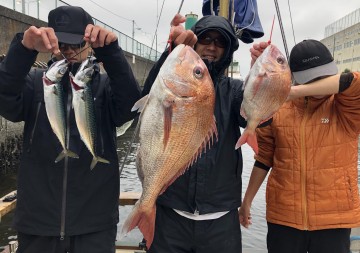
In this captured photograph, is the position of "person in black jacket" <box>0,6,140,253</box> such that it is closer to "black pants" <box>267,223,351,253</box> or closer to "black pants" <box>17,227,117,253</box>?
"black pants" <box>17,227,117,253</box>

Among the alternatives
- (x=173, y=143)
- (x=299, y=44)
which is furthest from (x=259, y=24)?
(x=173, y=143)

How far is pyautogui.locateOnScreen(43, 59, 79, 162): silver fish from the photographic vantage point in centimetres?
262

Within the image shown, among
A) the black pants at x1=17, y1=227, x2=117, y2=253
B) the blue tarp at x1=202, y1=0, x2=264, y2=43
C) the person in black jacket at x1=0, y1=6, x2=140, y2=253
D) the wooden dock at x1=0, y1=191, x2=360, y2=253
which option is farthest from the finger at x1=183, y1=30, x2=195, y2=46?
the wooden dock at x1=0, y1=191, x2=360, y2=253

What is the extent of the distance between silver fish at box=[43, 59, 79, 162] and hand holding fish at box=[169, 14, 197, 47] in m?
0.79

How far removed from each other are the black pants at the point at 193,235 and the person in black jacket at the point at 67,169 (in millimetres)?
440

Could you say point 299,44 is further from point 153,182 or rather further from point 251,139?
point 153,182

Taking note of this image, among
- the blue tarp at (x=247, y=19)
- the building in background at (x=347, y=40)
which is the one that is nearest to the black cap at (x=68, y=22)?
the blue tarp at (x=247, y=19)

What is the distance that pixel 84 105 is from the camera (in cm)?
271

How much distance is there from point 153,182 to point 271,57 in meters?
1.11

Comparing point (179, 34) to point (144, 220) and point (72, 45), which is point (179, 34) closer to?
point (72, 45)

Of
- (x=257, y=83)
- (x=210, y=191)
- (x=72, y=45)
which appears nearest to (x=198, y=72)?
(x=257, y=83)

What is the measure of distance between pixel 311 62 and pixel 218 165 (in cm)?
117

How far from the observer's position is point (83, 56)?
3045 millimetres

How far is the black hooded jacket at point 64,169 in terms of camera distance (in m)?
2.83
